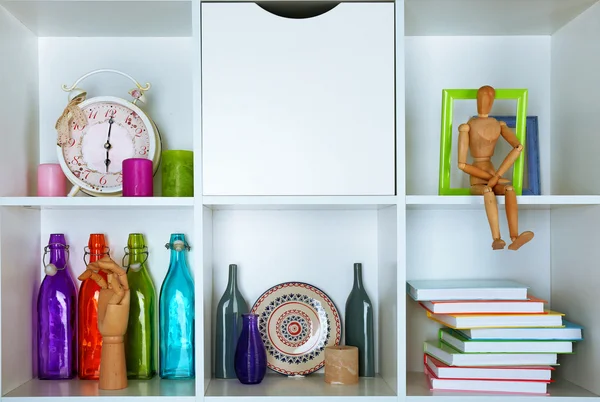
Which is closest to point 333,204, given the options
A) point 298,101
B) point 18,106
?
point 298,101

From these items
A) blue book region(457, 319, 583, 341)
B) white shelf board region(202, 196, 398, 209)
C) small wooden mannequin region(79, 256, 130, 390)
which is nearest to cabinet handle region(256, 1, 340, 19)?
white shelf board region(202, 196, 398, 209)

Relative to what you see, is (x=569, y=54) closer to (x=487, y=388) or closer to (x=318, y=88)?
(x=318, y=88)

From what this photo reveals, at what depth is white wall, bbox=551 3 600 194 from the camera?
1.44m

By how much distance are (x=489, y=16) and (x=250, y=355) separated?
93cm

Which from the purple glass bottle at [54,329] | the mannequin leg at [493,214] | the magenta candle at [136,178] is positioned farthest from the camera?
the purple glass bottle at [54,329]

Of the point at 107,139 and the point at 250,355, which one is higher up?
the point at 107,139

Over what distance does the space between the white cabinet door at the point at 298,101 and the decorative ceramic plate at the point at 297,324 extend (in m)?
0.34

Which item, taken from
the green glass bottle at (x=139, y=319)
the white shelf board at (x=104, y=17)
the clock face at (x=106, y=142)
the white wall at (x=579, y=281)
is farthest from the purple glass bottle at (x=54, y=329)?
the white wall at (x=579, y=281)

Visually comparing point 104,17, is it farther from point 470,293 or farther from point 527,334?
point 527,334

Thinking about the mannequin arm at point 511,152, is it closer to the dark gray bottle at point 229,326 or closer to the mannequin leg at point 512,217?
the mannequin leg at point 512,217

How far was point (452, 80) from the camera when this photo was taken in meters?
1.66

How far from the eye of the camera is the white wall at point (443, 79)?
5.44ft

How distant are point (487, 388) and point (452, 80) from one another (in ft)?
2.41

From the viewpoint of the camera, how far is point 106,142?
1.56 metres
